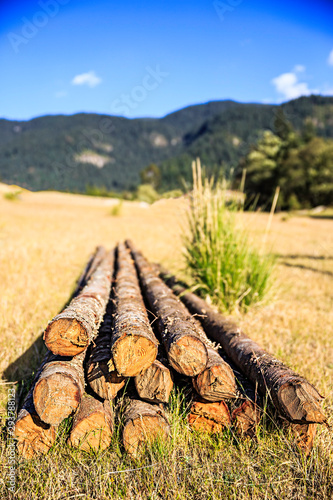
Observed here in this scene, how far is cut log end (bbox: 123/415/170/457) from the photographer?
6.49ft

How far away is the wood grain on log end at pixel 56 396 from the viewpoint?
6.24 ft

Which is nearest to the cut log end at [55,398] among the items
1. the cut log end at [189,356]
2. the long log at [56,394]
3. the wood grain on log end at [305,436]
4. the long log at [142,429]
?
the long log at [56,394]

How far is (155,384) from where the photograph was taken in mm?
2100

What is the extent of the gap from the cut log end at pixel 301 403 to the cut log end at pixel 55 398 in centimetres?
129

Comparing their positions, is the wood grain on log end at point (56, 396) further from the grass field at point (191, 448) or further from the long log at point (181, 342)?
the long log at point (181, 342)

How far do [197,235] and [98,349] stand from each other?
274 cm

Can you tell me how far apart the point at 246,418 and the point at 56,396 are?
1.27m

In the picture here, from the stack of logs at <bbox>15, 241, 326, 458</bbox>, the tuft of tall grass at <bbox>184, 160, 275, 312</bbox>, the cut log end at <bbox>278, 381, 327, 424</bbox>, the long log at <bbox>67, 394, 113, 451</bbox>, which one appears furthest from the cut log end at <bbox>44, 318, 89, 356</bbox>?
the tuft of tall grass at <bbox>184, 160, 275, 312</bbox>

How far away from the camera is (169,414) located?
2240 mm

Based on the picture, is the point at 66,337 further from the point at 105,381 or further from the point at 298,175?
the point at 298,175

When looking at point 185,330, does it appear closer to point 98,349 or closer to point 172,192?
point 98,349

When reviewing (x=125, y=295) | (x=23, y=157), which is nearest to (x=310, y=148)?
(x=125, y=295)

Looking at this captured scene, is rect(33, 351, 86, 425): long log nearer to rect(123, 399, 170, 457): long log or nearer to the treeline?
rect(123, 399, 170, 457): long log

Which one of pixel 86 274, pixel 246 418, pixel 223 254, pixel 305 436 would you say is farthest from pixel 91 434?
pixel 86 274
